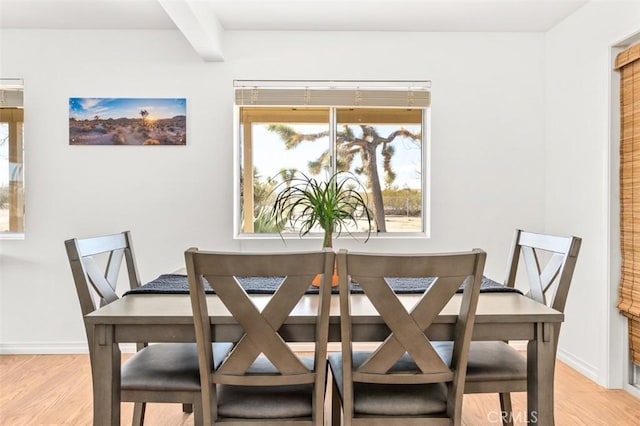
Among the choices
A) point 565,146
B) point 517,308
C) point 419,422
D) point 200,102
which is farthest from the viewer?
point 200,102

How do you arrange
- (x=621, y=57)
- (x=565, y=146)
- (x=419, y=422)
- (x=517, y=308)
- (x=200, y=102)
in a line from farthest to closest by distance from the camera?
(x=200, y=102) → (x=565, y=146) → (x=621, y=57) → (x=517, y=308) → (x=419, y=422)

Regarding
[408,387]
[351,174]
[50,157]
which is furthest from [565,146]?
[50,157]

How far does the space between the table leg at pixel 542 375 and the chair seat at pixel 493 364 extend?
6.0 inches

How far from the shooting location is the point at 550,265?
1.99 metres

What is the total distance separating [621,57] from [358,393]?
8.36 ft

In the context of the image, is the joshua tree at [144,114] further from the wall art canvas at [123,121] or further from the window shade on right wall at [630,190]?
the window shade on right wall at [630,190]

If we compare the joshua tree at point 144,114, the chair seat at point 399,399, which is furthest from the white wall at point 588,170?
the joshua tree at point 144,114

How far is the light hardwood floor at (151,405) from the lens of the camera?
7.51 feet

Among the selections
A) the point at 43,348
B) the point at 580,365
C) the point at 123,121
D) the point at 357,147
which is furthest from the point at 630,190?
the point at 43,348

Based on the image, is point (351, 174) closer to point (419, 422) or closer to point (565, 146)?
point (565, 146)

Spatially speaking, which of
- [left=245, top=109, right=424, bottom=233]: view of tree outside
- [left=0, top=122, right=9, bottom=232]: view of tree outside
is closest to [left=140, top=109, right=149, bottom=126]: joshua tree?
[left=245, top=109, right=424, bottom=233]: view of tree outside

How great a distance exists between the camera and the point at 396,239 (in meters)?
3.44

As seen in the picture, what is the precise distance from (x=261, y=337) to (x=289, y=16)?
2.50 m

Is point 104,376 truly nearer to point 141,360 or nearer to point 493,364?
point 141,360
